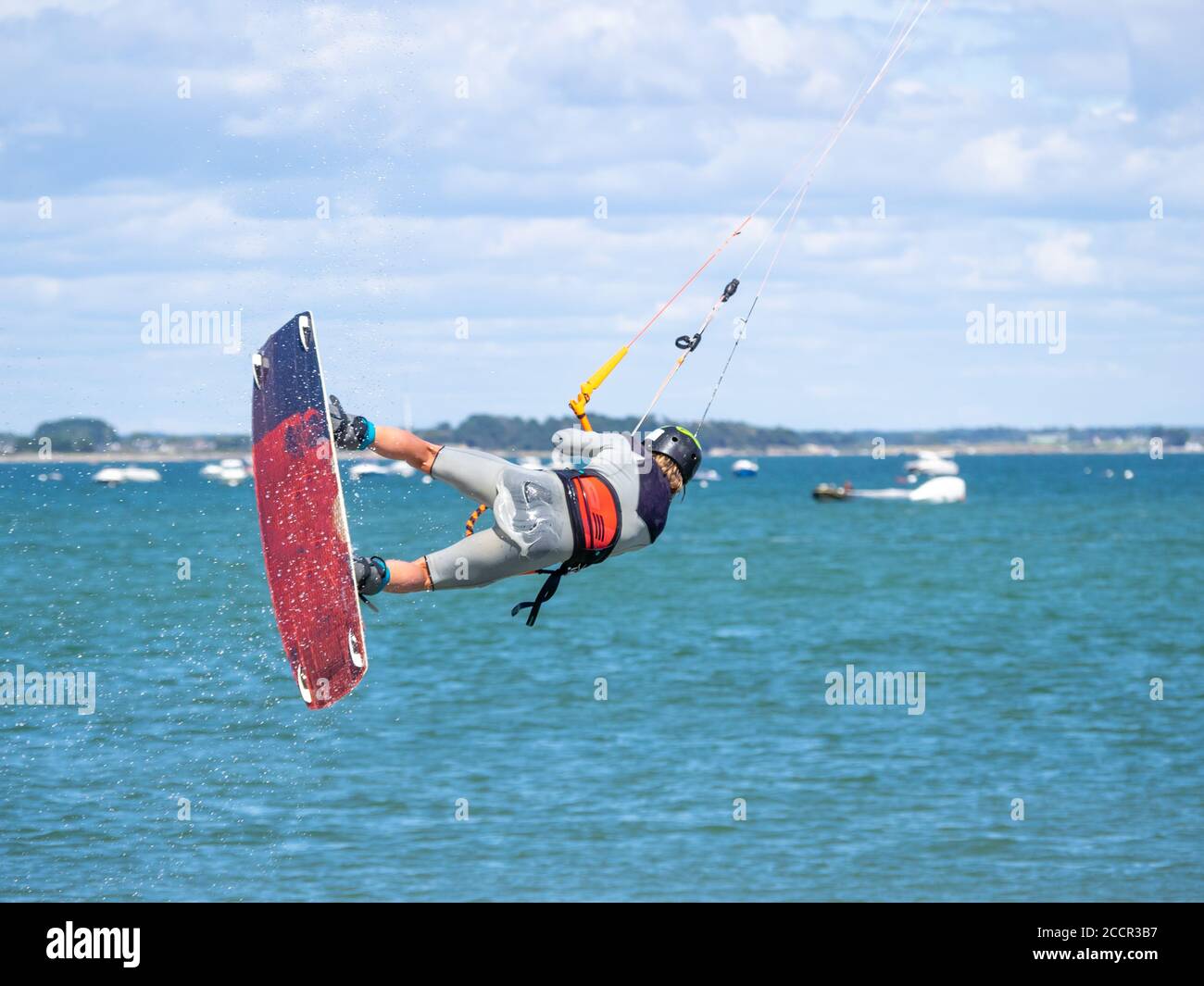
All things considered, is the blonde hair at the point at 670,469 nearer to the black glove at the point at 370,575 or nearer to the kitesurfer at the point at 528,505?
the kitesurfer at the point at 528,505

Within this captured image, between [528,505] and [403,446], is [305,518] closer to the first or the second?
[403,446]

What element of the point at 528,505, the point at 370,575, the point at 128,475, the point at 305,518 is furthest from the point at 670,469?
the point at 128,475

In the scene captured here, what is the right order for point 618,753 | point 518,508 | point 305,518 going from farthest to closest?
point 618,753
point 305,518
point 518,508

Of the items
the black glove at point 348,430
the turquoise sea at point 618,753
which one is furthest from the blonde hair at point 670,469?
the turquoise sea at point 618,753

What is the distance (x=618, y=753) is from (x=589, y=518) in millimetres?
16077

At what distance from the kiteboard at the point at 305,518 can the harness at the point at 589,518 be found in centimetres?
106

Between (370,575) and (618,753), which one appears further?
(618,753)

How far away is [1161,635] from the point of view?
136ft

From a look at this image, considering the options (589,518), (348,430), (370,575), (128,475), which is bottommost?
(370,575)

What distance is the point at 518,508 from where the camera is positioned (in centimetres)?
880
